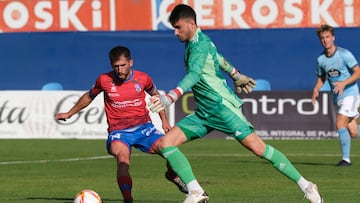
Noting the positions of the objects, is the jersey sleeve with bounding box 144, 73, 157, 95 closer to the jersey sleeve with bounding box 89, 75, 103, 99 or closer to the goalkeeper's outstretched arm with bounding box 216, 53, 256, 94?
the jersey sleeve with bounding box 89, 75, 103, 99

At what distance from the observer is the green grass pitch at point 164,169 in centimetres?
1439

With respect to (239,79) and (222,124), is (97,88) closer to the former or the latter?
(239,79)

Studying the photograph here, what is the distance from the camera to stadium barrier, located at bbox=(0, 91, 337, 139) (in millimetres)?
27078

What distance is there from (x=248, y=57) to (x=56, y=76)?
16.6 feet

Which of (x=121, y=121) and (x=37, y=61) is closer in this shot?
(x=121, y=121)

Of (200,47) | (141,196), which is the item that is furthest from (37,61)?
(200,47)

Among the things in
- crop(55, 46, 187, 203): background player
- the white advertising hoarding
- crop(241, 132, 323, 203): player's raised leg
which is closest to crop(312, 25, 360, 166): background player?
crop(55, 46, 187, 203): background player

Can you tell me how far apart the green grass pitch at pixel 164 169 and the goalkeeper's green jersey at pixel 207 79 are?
1.63 metres

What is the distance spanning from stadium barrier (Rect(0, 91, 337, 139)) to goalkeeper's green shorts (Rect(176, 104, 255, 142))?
14.8m

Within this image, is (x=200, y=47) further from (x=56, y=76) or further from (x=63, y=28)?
(x=63, y=28)

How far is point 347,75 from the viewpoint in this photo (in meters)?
19.2

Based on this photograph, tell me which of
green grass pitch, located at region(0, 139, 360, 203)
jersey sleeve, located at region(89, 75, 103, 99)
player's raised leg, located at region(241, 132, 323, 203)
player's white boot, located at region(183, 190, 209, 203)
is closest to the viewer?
player's white boot, located at region(183, 190, 209, 203)

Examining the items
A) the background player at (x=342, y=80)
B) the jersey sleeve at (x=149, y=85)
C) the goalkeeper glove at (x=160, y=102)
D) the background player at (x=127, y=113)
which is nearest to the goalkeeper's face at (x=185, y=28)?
the goalkeeper glove at (x=160, y=102)

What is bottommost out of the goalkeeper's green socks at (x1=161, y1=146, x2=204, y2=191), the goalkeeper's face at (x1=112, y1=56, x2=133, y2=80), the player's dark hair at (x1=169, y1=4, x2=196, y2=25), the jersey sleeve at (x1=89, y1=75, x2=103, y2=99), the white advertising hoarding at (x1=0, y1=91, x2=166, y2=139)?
the white advertising hoarding at (x1=0, y1=91, x2=166, y2=139)
